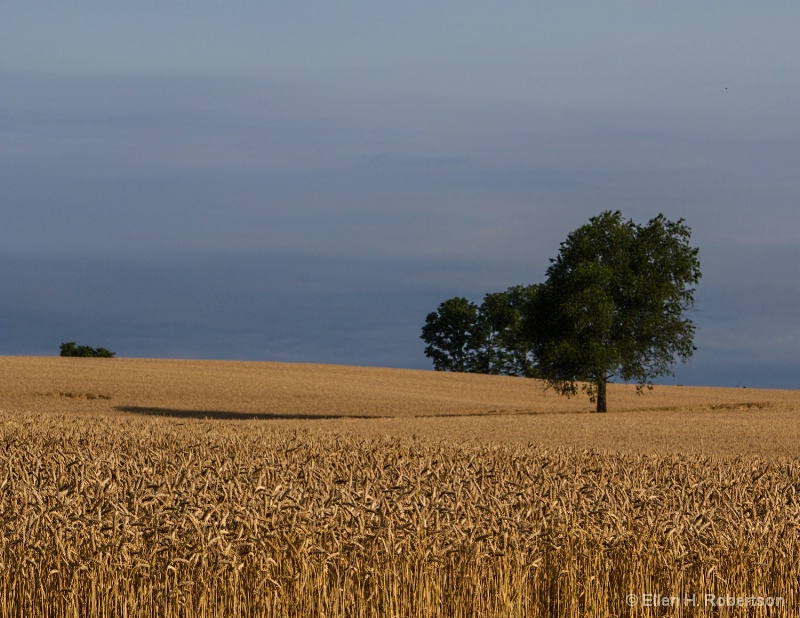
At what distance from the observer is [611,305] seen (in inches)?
1821

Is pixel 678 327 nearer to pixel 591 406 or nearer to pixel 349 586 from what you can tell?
pixel 591 406

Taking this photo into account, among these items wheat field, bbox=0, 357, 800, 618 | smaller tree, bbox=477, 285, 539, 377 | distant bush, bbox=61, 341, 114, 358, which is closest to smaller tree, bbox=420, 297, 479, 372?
smaller tree, bbox=477, 285, 539, 377

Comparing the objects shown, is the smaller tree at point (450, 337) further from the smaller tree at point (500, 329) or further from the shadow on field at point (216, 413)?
the shadow on field at point (216, 413)

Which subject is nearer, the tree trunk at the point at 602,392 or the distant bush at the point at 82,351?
the tree trunk at the point at 602,392

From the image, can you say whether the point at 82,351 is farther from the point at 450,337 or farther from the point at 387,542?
the point at 387,542

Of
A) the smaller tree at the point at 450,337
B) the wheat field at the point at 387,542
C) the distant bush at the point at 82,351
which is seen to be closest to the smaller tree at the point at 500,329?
the smaller tree at the point at 450,337

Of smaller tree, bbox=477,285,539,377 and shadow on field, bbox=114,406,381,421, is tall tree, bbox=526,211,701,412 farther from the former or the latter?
smaller tree, bbox=477,285,539,377

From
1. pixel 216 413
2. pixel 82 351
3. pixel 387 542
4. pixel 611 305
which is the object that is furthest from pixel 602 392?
pixel 82 351

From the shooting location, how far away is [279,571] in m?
8.56

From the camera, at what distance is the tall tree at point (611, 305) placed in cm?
4612

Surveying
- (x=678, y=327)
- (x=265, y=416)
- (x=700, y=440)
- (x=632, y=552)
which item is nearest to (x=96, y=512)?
(x=632, y=552)

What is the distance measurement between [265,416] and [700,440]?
916 inches

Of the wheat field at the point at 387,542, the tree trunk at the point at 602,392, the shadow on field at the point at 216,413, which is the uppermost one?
the tree trunk at the point at 602,392

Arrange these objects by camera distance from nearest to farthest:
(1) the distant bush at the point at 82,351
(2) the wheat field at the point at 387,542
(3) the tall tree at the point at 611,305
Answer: (2) the wheat field at the point at 387,542, (3) the tall tree at the point at 611,305, (1) the distant bush at the point at 82,351
